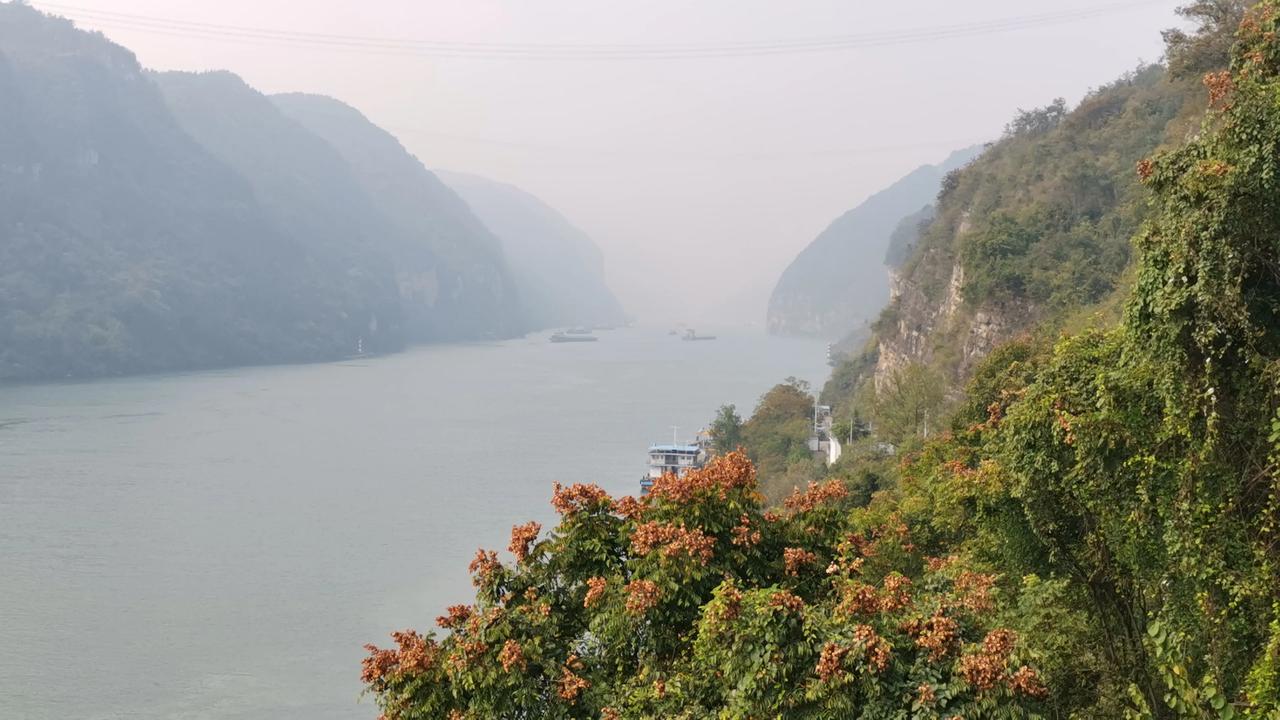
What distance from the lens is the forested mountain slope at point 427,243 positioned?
132500mm

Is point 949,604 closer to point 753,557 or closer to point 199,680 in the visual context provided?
point 753,557

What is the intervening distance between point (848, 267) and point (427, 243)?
72736 millimetres

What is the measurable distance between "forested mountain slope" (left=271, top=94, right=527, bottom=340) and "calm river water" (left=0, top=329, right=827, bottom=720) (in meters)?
66.8

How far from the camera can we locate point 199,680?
61.9 ft

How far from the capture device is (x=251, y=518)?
3022 cm

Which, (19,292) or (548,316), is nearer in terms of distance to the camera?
(19,292)

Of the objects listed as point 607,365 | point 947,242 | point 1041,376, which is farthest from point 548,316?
point 1041,376

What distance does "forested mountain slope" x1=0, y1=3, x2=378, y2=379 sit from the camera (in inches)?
2643

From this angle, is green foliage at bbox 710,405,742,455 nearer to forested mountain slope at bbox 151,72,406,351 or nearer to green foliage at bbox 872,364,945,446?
green foliage at bbox 872,364,945,446

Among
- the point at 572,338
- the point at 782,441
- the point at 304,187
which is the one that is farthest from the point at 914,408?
the point at 304,187

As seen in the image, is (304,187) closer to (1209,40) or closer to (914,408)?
(914,408)

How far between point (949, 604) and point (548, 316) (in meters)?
174

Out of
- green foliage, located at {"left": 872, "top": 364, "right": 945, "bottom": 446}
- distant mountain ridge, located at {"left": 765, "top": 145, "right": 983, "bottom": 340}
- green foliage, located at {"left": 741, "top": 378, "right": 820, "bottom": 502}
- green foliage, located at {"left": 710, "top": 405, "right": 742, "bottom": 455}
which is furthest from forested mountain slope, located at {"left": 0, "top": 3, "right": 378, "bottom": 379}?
distant mountain ridge, located at {"left": 765, "top": 145, "right": 983, "bottom": 340}

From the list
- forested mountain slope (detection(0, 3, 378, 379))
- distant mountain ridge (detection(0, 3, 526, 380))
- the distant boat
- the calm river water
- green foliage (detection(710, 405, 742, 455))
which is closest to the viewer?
the calm river water
